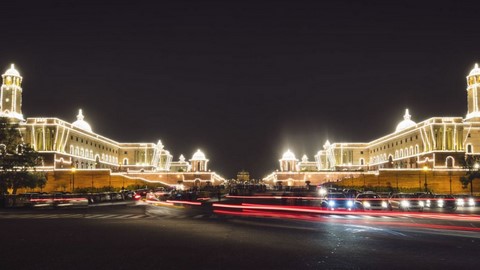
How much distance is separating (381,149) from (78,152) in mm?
80201

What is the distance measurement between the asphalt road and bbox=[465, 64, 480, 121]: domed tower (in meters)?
83.6

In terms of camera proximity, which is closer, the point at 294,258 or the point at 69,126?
the point at 294,258

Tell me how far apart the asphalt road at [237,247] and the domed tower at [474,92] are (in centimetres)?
8357

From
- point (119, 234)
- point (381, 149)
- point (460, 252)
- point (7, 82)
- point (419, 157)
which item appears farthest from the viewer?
Result: point (381, 149)

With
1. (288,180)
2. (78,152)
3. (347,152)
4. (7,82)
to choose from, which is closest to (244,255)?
(7,82)

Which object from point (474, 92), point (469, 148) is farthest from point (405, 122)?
point (469, 148)

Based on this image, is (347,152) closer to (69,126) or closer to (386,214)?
(69,126)

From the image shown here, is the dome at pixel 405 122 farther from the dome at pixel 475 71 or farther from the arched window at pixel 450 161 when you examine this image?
the arched window at pixel 450 161

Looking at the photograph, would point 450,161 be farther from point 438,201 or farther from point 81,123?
point 81,123

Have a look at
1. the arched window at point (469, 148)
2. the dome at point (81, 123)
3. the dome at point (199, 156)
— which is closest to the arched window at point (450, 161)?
the arched window at point (469, 148)

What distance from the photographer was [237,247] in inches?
568

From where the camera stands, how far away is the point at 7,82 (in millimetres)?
92062

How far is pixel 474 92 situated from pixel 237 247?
93479 millimetres

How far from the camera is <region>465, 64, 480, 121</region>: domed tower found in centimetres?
9462
